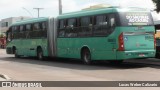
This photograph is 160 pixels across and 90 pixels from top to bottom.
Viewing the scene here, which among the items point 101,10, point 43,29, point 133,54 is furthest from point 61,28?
point 133,54

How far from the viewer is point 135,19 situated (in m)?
20.5

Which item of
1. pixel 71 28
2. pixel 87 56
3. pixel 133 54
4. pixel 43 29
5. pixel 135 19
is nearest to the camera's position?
pixel 133 54

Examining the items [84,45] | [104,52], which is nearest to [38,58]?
[84,45]

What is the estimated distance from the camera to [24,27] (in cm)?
3042

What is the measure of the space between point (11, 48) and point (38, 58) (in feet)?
16.3

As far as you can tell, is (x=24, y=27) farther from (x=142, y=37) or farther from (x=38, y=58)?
(x=142, y=37)

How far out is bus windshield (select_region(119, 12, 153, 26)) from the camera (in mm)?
20156

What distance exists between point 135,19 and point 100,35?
6.54 ft

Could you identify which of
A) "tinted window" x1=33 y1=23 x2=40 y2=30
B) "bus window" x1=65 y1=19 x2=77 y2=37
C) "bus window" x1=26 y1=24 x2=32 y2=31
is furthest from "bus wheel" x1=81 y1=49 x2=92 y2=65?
"bus window" x1=26 y1=24 x2=32 y2=31

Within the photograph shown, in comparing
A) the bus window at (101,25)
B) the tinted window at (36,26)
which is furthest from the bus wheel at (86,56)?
the tinted window at (36,26)

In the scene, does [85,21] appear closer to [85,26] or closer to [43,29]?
[85,26]

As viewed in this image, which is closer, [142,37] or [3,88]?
[3,88]

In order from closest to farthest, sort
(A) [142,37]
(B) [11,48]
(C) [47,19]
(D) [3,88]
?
(D) [3,88] → (A) [142,37] → (C) [47,19] → (B) [11,48]

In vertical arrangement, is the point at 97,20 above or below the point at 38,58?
above
